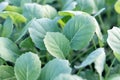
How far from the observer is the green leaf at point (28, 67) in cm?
72

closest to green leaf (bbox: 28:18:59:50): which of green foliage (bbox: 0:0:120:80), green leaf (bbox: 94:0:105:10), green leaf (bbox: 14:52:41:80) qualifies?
green foliage (bbox: 0:0:120:80)

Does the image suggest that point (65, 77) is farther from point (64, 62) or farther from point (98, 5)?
point (98, 5)

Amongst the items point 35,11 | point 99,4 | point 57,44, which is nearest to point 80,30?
point 57,44

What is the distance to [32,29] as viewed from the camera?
83cm

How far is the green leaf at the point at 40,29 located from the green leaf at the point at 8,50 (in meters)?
→ 0.07

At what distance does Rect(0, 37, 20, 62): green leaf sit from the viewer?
791 mm

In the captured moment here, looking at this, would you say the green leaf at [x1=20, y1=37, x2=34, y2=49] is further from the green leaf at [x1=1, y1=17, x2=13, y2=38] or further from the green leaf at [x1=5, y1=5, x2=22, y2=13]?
the green leaf at [x1=5, y1=5, x2=22, y2=13]

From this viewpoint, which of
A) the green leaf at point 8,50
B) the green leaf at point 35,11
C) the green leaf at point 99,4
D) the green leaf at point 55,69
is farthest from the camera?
the green leaf at point 99,4

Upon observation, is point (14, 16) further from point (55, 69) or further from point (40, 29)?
point (55, 69)

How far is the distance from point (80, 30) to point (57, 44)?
0.24ft

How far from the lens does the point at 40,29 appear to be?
2.78 feet

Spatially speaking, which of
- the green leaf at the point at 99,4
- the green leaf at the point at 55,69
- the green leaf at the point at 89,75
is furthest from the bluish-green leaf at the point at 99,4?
the green leaf at the point at 55,69

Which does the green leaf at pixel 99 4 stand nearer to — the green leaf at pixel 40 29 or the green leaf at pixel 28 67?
the green leaf at pixel 40 29

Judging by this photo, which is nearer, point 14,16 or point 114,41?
point 114,41
